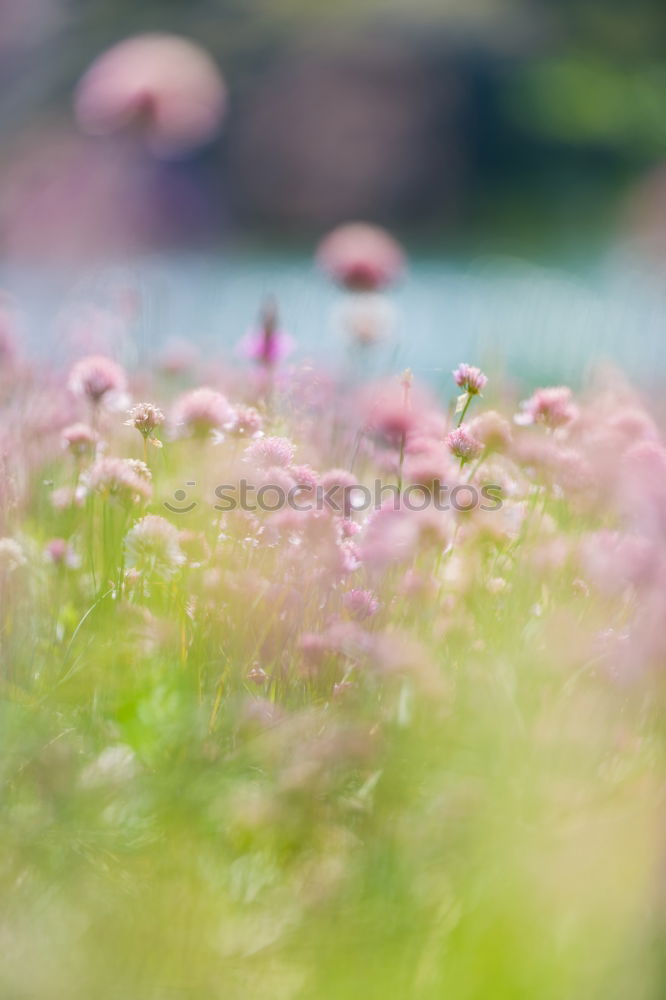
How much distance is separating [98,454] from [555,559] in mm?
657

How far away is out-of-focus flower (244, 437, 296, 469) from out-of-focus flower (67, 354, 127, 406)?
0.98 ft

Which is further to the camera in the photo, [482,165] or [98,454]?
[482,165]

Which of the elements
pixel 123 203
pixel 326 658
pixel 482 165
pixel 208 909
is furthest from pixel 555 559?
pixel 482 165

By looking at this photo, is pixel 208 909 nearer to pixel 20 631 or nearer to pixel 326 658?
pixel 326 658

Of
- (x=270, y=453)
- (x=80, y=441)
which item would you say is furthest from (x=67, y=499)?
(x=270, y=453)

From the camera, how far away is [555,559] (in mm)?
1305

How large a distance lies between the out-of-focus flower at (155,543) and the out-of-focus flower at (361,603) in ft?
0.72

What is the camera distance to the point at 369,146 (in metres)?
12.5

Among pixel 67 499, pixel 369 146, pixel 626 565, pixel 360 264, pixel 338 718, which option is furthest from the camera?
pixel 369 146

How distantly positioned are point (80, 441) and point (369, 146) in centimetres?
1185

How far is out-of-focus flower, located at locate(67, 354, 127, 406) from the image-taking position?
1.48m

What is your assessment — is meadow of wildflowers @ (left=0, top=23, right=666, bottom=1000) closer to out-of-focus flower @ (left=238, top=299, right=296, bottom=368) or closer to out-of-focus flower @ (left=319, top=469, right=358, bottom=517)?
out-of-focus flower @ (left=319, top=469, right=358, bottom=517)

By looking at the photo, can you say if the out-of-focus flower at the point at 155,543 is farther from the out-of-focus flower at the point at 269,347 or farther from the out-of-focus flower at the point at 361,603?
the out-of-focus flower at the point at 269,347

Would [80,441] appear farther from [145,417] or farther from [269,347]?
[269,347]
